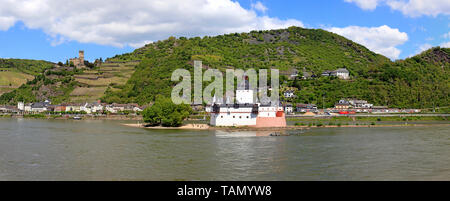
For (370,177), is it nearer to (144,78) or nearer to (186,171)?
(186,171)

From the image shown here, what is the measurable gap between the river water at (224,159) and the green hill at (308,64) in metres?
56.0

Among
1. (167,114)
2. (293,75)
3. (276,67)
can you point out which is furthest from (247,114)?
(276,67)

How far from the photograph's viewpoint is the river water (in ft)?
69.9

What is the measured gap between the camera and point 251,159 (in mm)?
26188

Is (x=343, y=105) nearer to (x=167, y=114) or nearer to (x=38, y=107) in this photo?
(x=167, y=114)

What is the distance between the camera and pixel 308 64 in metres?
136

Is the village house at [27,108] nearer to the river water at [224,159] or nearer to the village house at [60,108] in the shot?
the village house at [60,108]

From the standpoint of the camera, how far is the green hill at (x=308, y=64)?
93.2 metres

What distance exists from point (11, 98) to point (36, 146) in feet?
354

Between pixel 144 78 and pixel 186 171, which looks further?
pixel 144 78

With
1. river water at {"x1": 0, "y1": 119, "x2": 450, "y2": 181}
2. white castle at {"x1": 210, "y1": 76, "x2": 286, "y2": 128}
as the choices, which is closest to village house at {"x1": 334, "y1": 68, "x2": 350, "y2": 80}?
white castle at {"x1": 210, "y1": 76, "x2": 286, "y2": 128}

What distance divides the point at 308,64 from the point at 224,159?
377ft
